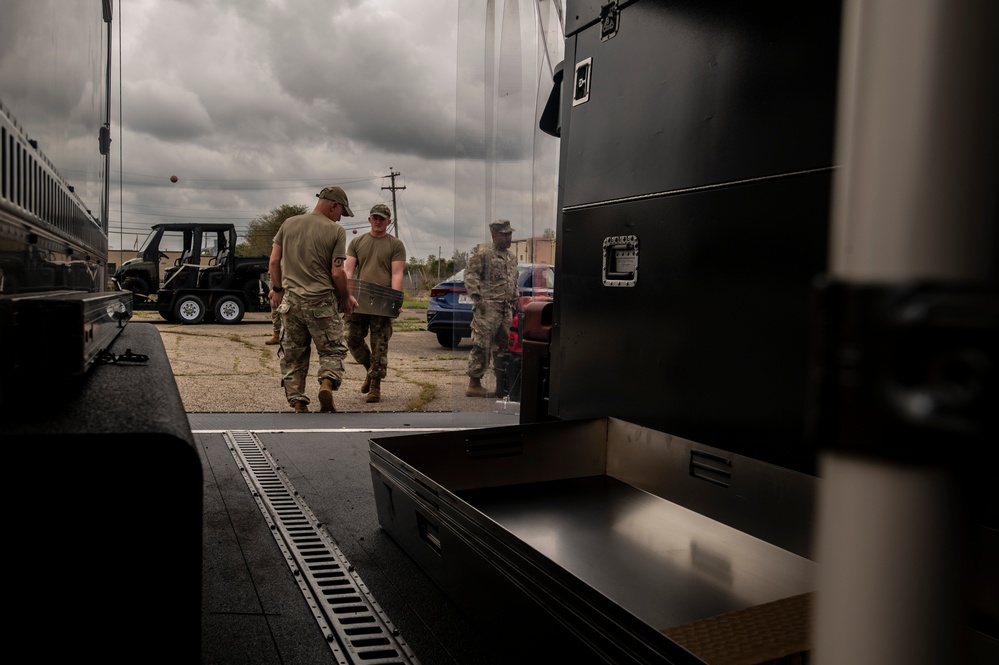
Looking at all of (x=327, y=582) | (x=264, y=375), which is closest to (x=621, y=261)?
(x=327, y=582)

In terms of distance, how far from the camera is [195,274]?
11789 mm

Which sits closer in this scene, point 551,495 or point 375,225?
point 551,495

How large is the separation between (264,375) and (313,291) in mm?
3167

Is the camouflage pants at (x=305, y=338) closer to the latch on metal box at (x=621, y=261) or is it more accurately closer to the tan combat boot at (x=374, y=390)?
the tan combat boot at (x=374, y=390)

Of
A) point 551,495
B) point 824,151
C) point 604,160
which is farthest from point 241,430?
point 824,151

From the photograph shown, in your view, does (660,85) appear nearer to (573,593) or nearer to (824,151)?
(824,151)

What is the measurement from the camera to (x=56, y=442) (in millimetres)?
598

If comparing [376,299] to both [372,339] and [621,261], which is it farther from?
[621,261]

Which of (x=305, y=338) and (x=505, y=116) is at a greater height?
(x=505, y=116)

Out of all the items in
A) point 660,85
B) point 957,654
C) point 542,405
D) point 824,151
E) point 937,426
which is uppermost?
point 660,85

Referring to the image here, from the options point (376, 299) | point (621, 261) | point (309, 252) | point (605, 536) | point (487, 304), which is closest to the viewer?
point (605, 536)

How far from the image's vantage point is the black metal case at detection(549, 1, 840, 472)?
5.34ft

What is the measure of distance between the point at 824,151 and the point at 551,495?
A: 1.21 meters

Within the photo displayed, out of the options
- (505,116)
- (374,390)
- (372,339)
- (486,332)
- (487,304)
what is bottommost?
(374,390)
